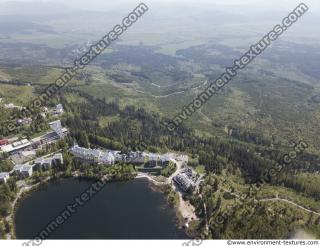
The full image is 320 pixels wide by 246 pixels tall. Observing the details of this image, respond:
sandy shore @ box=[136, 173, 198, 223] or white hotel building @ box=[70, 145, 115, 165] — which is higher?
white hotel building @ box=[70, 145, 115, 165]

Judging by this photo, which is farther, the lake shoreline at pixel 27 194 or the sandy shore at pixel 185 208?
the sandy shore at pixel 185 208

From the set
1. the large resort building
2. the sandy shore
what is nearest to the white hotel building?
the large resort building

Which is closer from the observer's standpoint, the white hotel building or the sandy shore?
the sandy shore

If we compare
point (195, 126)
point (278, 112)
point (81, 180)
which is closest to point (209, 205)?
point (81, 180)

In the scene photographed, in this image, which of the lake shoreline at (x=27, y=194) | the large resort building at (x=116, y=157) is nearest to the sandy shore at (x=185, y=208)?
the lake shoreline at (x=27, y=194)

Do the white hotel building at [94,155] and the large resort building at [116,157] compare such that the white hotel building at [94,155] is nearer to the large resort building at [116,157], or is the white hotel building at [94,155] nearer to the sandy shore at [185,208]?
the large resort building at [116,157]

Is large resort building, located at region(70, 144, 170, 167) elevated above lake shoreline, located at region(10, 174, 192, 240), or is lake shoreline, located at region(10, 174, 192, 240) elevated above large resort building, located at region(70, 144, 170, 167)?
Result: large resort building, located at region(70, 144, 170, 167)

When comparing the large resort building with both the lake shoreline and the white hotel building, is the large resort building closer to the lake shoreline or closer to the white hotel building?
the white hotel building

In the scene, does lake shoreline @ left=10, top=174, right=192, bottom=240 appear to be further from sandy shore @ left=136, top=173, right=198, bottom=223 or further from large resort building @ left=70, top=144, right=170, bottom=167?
large resort building @ left=70, top=144, right=170, bottom=167

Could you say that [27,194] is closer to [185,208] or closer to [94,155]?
[94,155]

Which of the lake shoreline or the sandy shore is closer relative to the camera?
the lake shoreline

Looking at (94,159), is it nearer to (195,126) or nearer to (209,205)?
(209,205)
